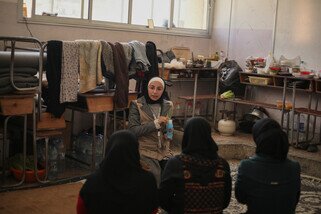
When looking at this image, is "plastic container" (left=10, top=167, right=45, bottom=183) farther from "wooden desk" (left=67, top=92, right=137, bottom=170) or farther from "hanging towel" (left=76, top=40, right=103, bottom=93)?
"hanging towel" (left=76, top=40, right=103, bottom=93)

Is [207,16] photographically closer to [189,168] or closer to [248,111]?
[248,111]

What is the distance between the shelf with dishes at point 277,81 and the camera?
6.49 metres

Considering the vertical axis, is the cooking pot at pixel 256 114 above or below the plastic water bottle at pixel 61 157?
above

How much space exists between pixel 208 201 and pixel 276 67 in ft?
15.2

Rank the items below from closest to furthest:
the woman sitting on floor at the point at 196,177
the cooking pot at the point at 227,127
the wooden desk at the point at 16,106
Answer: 1. the woman sitting on floor at the point at 196,177
2. the wooden desk at the point at 16,106
3. the cooking pot at the point at 227,127

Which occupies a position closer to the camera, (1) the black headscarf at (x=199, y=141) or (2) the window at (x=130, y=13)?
(1) the black headscarf at (x=199, y=141)

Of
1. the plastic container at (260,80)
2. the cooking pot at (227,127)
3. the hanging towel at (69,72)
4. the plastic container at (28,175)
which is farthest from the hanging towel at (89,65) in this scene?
the plastic container at (260,80)

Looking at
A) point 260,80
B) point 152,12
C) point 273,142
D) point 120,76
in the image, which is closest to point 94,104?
Answer: point 120,76

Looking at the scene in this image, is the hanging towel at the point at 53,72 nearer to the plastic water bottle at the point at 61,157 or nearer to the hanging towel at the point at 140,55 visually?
the plastic water bottle at the point at 61,157

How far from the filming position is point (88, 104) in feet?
15.8

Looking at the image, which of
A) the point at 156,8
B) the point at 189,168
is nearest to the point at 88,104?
the point at 189,168

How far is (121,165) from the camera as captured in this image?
7.34ft

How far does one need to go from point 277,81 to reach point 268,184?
4.51 meters

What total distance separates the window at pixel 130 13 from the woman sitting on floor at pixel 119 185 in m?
4.01
